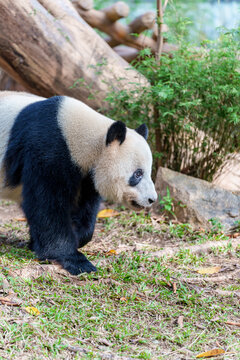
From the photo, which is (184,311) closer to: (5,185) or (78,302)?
(78,302)

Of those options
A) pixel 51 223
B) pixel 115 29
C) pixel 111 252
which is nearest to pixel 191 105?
pixel 111 252

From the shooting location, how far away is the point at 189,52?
17.7ft

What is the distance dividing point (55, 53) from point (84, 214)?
2.85 m

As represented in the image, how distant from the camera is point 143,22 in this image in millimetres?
7945

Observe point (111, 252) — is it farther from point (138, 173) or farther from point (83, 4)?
point (83, 4)

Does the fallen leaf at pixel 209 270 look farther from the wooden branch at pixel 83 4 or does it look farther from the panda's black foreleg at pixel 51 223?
the wooden branch at pixel 83 4

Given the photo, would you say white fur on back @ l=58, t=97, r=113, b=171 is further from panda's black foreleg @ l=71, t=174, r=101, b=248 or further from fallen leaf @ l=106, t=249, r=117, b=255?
fallen leaf @ l=106, t=249, r=117, b=255

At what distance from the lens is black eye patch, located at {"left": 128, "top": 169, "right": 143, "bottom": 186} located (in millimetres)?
3986

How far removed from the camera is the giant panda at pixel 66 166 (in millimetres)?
3883

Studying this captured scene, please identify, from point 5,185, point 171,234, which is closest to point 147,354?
point 5,185

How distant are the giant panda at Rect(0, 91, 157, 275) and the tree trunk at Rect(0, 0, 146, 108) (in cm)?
204

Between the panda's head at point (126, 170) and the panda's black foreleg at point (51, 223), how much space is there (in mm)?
404

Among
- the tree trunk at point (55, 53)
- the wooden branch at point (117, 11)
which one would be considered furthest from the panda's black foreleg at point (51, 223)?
the wooden branch at point (117, 11)

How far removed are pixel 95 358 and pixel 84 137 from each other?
202 cm
